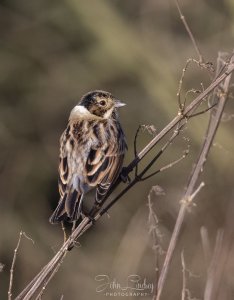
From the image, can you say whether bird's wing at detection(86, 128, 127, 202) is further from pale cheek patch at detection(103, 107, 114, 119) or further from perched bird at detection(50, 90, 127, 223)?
pale cheek patch at detection(103, 107, 114, 119)

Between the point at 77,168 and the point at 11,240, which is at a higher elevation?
the point at 11,240

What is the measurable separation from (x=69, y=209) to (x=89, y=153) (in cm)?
51

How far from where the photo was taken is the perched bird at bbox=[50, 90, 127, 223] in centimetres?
432

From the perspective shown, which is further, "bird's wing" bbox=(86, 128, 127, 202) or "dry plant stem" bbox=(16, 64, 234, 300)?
"bird's wing" bbox=(86, 128, 127, 202)

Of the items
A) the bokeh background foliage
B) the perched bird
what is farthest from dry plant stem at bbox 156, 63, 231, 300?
the bokeh background foliage

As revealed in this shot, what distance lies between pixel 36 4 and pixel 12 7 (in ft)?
1.15

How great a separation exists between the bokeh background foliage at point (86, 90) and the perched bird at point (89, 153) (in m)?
2.22

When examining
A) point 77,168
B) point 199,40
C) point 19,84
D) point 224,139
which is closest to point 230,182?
point 224,139

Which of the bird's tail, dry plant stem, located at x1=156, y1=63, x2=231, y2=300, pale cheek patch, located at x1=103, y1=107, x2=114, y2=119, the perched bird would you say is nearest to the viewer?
dry plant stem, located at x1=156, y1=63, x2=231, y2=300

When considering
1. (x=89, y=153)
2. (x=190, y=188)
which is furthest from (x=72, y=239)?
(x=89, y=153)

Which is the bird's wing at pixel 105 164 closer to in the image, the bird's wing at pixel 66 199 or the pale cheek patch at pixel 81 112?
the bird's wing at pixel 66 199

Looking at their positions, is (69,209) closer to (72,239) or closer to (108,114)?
(72,239)

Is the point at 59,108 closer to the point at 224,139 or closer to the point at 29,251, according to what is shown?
the point at 29,251

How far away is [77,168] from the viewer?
14.9 ft
